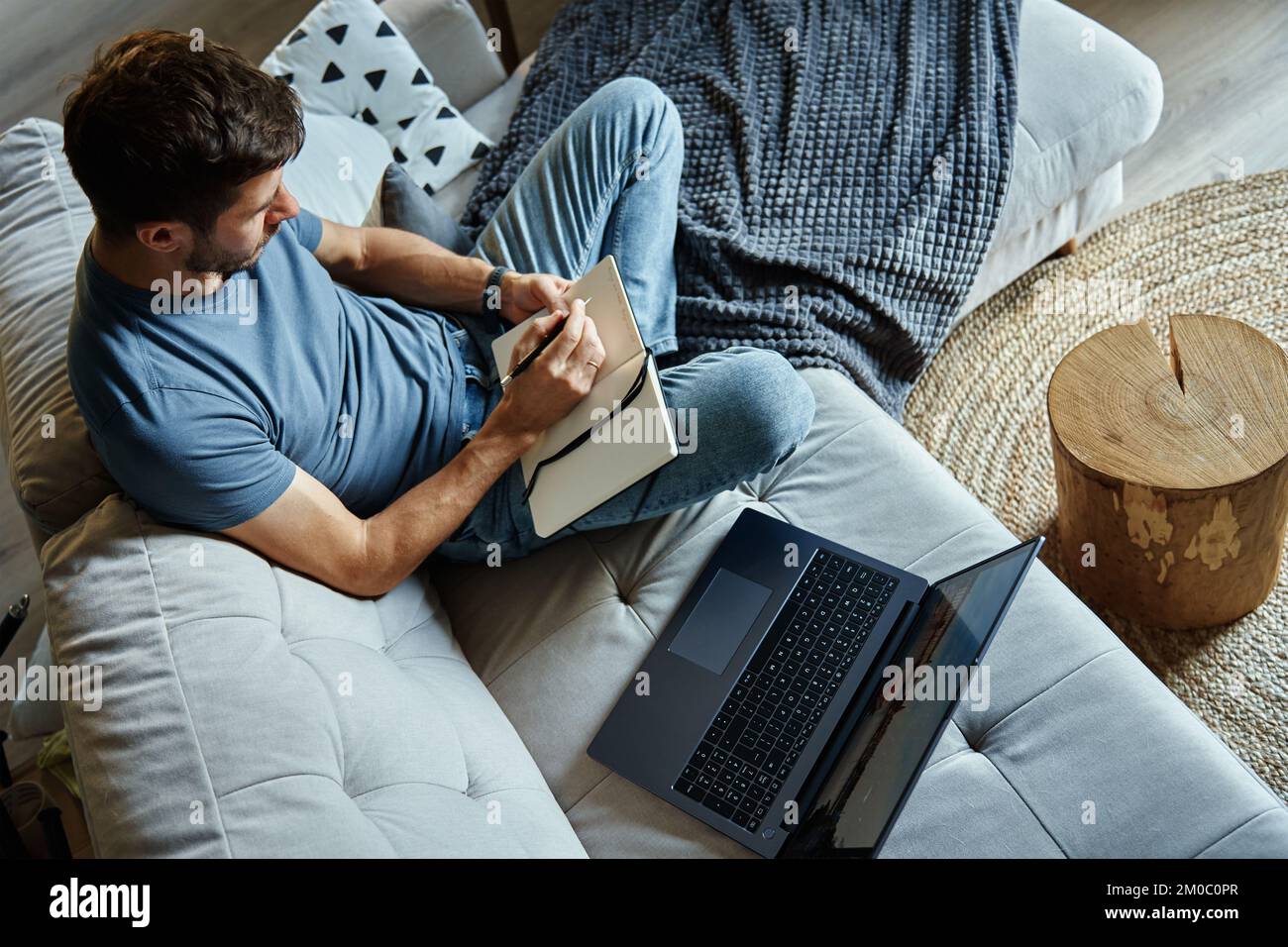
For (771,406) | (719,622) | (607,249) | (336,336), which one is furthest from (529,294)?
(719,622)

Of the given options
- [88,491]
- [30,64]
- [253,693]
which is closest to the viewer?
[253,693]

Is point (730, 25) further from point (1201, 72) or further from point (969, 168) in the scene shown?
point (1201, 72)

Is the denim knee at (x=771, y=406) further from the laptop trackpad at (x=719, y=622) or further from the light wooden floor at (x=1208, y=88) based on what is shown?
the light wooden floor at (x=1208, y=88)

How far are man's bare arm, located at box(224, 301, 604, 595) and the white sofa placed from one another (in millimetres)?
44

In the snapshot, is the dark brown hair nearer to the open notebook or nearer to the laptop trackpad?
the open notebook

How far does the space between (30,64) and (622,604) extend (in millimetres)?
2769

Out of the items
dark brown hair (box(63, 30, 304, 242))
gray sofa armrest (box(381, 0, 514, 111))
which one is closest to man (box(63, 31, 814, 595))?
dark brown hair (box(63, 30, 304, 242))

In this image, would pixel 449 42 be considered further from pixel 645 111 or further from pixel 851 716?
pixel 851 716

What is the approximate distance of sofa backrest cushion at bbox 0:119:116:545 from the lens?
1.29m

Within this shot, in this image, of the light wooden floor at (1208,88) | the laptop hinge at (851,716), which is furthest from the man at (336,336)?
the light wooden floor at (1208,88)

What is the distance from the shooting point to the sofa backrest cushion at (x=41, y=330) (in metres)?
1.29

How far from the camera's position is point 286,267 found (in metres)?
1.40

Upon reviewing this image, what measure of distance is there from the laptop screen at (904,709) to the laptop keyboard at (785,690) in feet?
0.15
